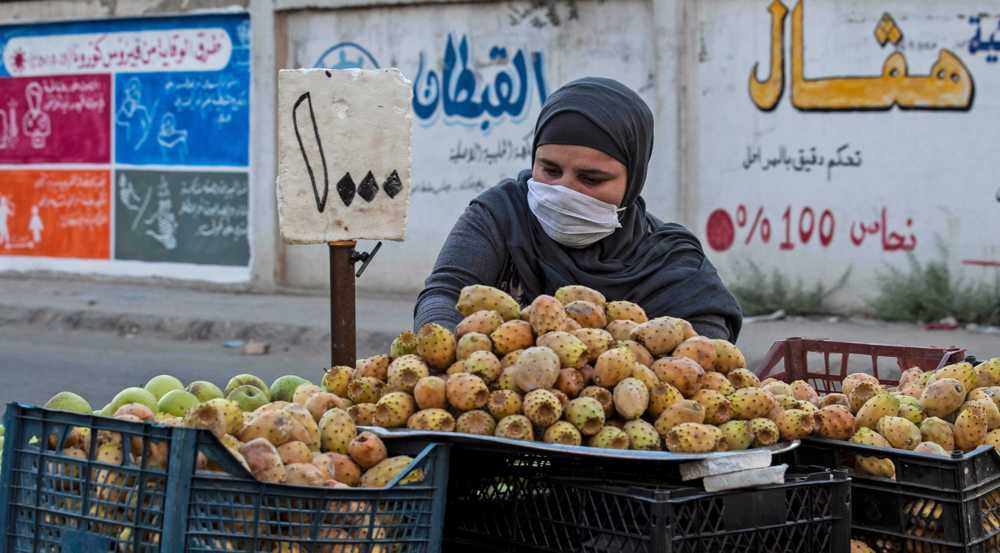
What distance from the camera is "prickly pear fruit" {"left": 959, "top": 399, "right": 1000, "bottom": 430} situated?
3.30 meters

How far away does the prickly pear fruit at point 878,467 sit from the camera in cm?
310

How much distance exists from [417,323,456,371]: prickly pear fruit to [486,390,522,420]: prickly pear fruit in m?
0.20

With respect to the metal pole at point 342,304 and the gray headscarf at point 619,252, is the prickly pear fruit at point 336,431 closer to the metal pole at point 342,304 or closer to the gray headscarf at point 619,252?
the gray headscarf at point 619,252

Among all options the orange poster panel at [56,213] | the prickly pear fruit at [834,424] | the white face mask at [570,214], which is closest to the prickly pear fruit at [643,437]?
the prickly pear fruit at [834,424]

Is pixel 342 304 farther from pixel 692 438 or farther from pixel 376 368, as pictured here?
pixel 692 438

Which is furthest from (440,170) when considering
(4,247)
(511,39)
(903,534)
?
(903,534)

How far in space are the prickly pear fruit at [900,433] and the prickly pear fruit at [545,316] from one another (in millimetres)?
748

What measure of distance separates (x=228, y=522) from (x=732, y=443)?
99cm

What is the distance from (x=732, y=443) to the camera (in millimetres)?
2875

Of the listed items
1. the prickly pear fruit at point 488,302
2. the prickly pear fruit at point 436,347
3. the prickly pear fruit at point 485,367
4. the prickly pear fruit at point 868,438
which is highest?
the prickly pear fruit at point 488,302

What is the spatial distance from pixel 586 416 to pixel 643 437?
4.6 inches

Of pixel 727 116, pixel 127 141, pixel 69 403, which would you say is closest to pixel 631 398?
pixel 69 403

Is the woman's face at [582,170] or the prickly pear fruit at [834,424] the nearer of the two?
the prickly pear fruit at [834,424]

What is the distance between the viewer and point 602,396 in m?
2.92
